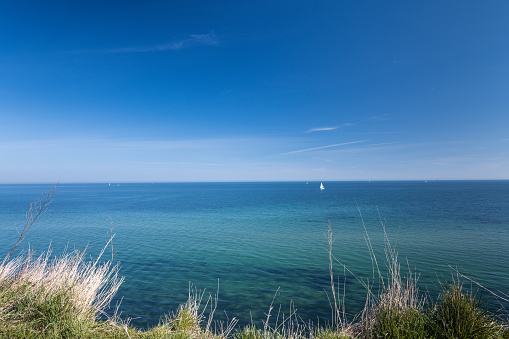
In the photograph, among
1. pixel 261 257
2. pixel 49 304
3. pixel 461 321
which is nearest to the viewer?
pixel 461 321

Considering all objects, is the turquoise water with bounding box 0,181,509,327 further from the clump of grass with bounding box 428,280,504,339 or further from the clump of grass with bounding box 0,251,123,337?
the clump of grass with bounding box 428,280,504,339

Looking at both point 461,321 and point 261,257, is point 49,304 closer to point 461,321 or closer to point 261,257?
point 461,321

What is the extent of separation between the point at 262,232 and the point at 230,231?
3.81 meters

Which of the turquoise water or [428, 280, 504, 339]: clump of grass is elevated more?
[428, 280, 504, 339]: clump of grass

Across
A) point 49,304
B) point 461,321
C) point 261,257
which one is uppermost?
point 461,321

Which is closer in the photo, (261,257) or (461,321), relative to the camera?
(461,321)

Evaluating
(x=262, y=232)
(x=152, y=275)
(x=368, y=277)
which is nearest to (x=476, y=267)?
(x=368, y=277)

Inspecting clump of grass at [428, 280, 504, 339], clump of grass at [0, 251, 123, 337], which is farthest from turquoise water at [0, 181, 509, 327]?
clump of grass at [428, 280, 504, 339]

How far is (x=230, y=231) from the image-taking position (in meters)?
29.9

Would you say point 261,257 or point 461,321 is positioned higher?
point 461,321

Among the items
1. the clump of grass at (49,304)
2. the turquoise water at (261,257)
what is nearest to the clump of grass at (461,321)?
the turquoise water at (261,257)

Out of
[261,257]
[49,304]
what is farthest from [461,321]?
[261,257]

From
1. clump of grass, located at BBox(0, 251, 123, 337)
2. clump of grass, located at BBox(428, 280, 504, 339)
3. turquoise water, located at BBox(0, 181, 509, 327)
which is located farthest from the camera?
turquoise water, located at BBox(0, 181, 509, 327)

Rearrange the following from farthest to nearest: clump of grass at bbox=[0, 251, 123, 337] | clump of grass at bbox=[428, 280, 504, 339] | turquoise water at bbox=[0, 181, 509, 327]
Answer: turquoise water at bbox=[0, 181, 509, 327] → clump of grass at bbox=[0, 251, 123, 337] → clump of grass at bbox=[428, 280, 504, 339]
